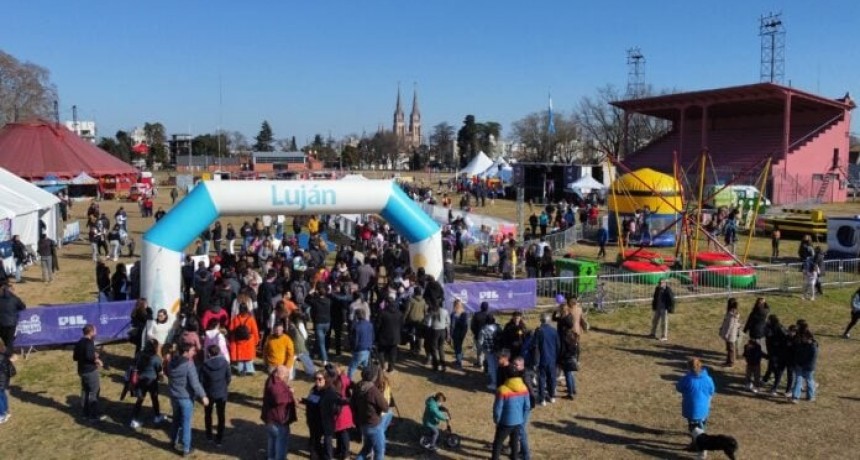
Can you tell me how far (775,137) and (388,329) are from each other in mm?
44199

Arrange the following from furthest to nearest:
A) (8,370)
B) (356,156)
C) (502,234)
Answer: (356,156)
(502,234)
(8,370)

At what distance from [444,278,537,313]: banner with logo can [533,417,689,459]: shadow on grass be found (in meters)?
5.14

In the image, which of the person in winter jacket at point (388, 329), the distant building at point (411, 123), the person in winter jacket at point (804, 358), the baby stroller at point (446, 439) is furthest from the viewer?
the distant building at point (411, 123)

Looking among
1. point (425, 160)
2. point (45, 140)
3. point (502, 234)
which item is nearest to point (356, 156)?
point (425, 160)

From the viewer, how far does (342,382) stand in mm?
8266

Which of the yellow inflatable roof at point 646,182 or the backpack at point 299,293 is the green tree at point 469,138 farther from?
the backpack at point 299,293

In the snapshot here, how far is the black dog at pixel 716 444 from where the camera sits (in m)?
8.05

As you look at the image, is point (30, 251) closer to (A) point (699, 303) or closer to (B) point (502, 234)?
(B) point (502, 234)

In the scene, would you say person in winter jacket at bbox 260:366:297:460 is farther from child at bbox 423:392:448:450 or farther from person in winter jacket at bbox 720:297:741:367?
person in winter jacket at bbox 720:297:741:367

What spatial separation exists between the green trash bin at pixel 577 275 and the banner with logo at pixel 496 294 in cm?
123

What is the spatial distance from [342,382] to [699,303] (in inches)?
455

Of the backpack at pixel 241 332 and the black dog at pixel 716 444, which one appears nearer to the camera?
the black dog at pixel 716 444

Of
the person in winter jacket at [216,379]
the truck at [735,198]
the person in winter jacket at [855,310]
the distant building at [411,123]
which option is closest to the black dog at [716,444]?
the person in winter jacket at [216,379]

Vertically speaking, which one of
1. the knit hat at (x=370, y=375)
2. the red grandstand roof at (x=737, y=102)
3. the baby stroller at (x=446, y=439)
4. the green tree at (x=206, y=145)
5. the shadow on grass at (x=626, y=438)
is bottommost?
the shadow on grass at (x=626, y=438)
